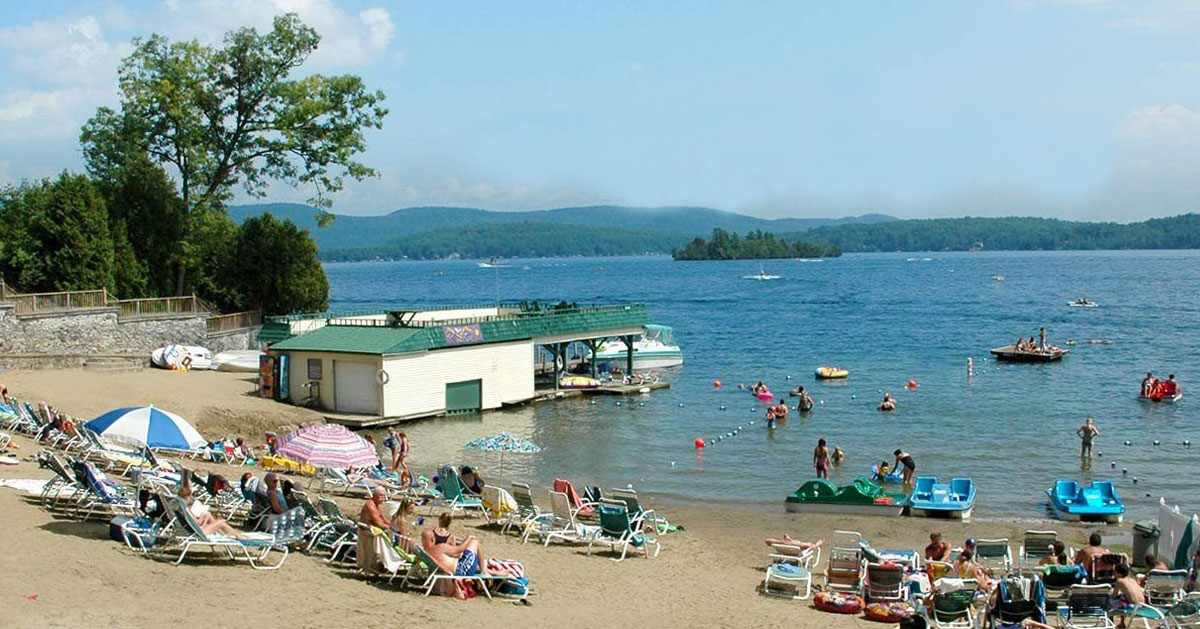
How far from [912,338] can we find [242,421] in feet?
174

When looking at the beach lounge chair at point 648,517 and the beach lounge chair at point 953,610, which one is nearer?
the beach lounge chair at point 953,610

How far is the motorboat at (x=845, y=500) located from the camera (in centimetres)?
2423

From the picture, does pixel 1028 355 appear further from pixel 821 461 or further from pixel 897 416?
pixel 821 461

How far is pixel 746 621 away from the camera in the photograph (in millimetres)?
14398

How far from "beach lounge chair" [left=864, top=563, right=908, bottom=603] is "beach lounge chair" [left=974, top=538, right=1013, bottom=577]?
2.68m

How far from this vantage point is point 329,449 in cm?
2183

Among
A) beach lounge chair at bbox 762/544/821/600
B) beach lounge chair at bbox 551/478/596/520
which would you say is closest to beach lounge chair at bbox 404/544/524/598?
beach lounge chair at bbox 762/544/821/600

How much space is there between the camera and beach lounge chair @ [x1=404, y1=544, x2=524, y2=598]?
1382 cm

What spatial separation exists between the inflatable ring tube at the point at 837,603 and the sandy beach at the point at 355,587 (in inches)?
7.8

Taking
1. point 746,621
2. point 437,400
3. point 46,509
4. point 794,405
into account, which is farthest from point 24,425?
point 794,405

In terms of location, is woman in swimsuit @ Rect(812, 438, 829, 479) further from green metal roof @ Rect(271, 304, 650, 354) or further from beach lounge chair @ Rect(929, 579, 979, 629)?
green metal roof @ Rect(271, 304, 650, 354)

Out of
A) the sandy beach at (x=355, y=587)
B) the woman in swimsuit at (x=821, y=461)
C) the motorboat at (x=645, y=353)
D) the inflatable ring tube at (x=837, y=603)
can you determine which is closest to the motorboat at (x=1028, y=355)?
the motorboat at (x=645, y=353)

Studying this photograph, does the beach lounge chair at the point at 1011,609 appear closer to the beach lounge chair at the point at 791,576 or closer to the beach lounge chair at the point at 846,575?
the beach lounge chair at the point at 846,575

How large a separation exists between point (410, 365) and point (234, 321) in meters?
16.0
